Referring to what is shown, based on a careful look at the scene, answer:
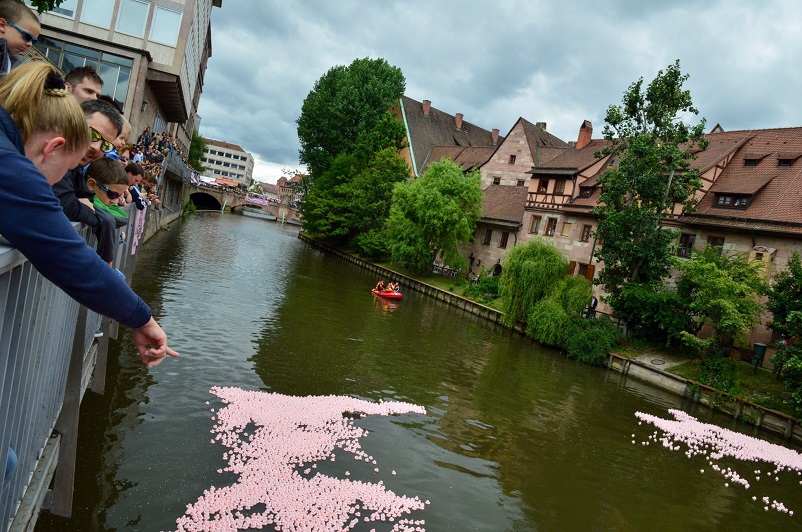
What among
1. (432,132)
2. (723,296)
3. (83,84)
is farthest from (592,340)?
(432,132)

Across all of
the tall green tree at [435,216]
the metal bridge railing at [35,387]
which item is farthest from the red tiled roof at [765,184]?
the metal bridge railing at [35,387]

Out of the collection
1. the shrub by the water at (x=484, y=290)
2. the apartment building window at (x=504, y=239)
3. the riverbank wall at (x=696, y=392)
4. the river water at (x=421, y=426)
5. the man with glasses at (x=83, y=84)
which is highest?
the apartment building window at (x=504, y=239)

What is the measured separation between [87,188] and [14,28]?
1.72 metres

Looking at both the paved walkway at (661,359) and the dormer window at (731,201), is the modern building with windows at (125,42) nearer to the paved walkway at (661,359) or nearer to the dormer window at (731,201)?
the paved walkway at (661,359)

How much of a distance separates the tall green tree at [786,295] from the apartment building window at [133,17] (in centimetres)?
→ 3324

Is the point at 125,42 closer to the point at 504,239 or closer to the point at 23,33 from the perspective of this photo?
the point at 23,33

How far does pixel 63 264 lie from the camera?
7.07 ft

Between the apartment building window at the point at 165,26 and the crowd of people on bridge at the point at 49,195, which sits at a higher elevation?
the apartment building window at the point at 165,26

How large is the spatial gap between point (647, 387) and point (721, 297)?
5260 mm

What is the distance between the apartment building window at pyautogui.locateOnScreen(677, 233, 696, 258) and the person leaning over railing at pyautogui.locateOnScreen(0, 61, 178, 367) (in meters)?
34.9

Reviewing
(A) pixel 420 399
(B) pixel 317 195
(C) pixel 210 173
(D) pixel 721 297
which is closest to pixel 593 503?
(A) pixel 420 399

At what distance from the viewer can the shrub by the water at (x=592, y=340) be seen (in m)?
26.7

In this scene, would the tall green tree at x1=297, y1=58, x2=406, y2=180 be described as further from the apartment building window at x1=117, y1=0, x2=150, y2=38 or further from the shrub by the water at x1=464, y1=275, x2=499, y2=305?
the apartment building window at x1=117, y1=0, x2=150, y2=38

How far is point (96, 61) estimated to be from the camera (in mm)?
26703
